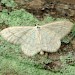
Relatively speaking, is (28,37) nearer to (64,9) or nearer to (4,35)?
(4,35)

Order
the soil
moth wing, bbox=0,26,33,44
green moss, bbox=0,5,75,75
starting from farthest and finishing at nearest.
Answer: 1. the soil
2. moth wing, bbox=0,26,33,44
3. green moss, bbox=0,5,75,75

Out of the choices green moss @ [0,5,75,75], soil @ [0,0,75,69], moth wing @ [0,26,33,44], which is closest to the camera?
green moss @ [0,5,75,75]

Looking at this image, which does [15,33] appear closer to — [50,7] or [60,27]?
[60,27]

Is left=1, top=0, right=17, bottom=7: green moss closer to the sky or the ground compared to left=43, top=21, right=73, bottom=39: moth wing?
closer to the sky

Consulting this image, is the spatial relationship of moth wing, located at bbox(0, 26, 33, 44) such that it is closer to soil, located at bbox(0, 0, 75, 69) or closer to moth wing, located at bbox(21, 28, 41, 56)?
moth wing, located at bbox(21, 28, 41, 56)

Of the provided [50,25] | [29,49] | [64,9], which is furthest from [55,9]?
[29,49]

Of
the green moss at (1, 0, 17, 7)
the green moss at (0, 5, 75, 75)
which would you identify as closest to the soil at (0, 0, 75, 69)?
the green moss at (1, 0, 17, 7)

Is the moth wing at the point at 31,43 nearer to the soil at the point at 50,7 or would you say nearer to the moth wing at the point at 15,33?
the moth wing at the point at 15,33

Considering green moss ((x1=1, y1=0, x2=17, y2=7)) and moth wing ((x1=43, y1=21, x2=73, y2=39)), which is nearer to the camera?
moth wing ((x1=43, y1=21, x2=73, y2=39))

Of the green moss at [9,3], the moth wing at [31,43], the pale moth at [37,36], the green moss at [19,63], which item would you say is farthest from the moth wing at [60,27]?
the green moss at [9,3]
